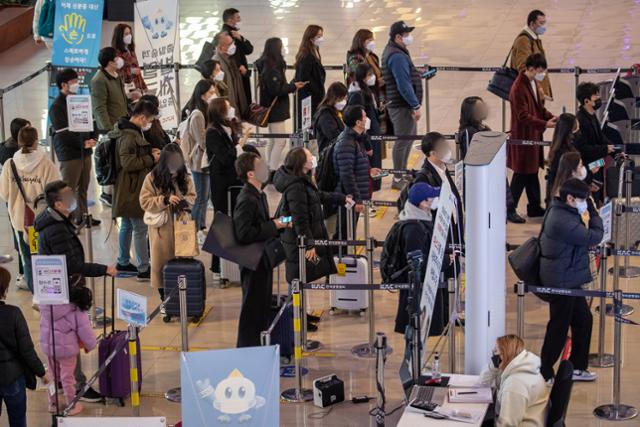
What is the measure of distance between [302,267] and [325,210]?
1.45m

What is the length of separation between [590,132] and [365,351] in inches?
160

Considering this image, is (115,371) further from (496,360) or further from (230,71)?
(230,71)

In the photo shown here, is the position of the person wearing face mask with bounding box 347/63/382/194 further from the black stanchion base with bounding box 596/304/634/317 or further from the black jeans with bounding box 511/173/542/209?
the black stanchion base with bounding box 596/304/634/317

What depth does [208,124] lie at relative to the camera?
12.4 metres

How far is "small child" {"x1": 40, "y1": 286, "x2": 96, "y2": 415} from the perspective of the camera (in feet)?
30.5

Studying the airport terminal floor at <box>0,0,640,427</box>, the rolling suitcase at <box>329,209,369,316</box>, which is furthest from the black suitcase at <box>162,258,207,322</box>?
the rolling suitcase at <box>329,209,369,316</box>

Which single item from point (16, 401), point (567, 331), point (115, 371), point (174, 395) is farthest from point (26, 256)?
point (567, 331)

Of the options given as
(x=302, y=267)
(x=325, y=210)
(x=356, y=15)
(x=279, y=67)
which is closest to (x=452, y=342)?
(x=302, y=267)

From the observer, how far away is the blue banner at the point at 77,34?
1433cm

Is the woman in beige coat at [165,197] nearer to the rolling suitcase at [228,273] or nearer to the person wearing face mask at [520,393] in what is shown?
the rolling suitcase at [228,273]

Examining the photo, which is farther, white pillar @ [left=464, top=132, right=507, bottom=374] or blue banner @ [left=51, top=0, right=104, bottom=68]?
blue banner @ [left=51, top=0, right=104, bottom=68]

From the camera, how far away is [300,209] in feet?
34.5

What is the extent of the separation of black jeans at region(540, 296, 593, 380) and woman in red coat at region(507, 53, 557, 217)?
453 centimetres

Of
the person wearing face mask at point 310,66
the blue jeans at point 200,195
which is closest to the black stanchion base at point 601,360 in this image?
the blue jeans at point 200,195
